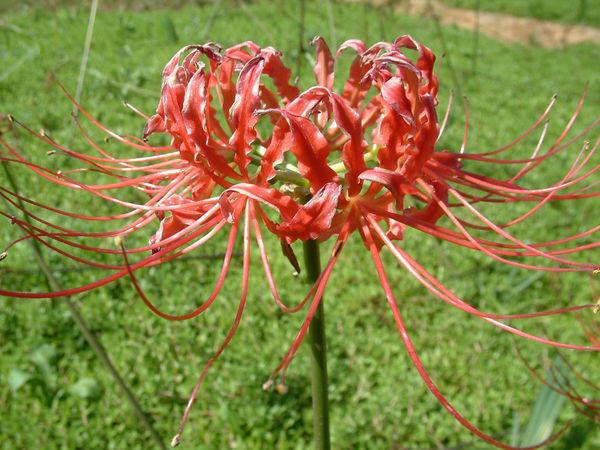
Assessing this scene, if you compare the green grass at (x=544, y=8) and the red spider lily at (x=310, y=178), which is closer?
the red spider lily at (x=310, y=178)

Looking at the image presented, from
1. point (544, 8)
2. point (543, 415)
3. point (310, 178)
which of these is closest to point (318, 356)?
point (310, 178)

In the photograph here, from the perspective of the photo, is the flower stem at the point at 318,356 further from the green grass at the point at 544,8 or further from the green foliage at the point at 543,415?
the green grass at the point at 544,8

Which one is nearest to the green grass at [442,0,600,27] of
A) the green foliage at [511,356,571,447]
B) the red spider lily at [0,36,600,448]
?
the green foliage at [511,356,571,447]

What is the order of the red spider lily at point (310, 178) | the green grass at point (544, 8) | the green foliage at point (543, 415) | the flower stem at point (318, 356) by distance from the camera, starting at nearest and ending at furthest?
the red spider lily at point (310, 178) → the flower stem at point (318, 356) → the green foliage at point (543, 415) → the green grass at point (544, 8)

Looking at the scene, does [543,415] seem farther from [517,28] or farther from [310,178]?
[517,28]

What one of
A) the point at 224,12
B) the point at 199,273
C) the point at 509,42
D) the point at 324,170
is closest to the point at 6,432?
the point at 199,273

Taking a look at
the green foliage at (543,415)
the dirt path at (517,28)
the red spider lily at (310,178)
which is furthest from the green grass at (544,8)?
the red spider lily at (310,178)

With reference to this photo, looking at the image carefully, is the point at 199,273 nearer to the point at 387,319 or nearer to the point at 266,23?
the point at 387,319
